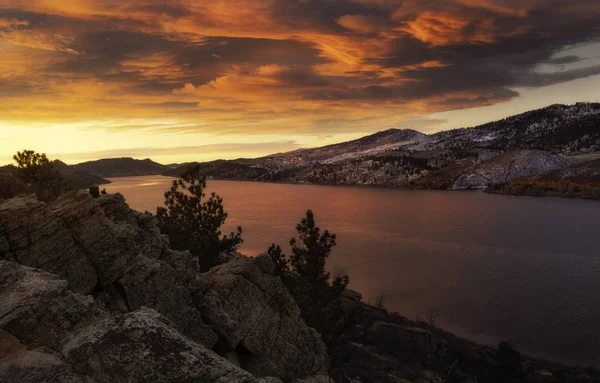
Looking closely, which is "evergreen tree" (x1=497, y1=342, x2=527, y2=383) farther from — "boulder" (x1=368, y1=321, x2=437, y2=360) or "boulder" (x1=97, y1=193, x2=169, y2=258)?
"boulder" (x1=97, y1=193, x2=169, y2=258)

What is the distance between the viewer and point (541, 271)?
75.8 metres

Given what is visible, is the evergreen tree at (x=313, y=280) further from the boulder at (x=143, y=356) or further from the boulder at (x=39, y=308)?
the boulder at (x=143, y=356)

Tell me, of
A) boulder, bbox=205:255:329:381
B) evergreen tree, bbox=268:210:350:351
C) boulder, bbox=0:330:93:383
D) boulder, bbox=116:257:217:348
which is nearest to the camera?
boulder, bbox=0:330:93:383

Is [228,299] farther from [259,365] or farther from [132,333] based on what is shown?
[132,333]

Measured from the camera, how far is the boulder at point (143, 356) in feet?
26.3

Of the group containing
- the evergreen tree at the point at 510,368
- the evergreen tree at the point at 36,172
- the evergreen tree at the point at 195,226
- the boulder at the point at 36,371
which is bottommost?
the evergreen tree at the point at 510,368

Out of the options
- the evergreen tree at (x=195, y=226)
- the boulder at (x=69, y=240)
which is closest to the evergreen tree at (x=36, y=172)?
the evergreen tree at (x=195, y=226)

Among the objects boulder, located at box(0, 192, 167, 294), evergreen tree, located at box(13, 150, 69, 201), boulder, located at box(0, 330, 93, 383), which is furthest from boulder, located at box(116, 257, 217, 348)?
evergreen tree, located at box(13, 150, 69, 201)

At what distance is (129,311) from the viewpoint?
16.7m

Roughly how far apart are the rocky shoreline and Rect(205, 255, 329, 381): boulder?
6 cm

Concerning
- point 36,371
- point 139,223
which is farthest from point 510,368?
point 36,371

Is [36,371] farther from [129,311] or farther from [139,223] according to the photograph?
[139,223]

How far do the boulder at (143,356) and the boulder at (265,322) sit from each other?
1100cm

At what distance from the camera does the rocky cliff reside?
8.34m
